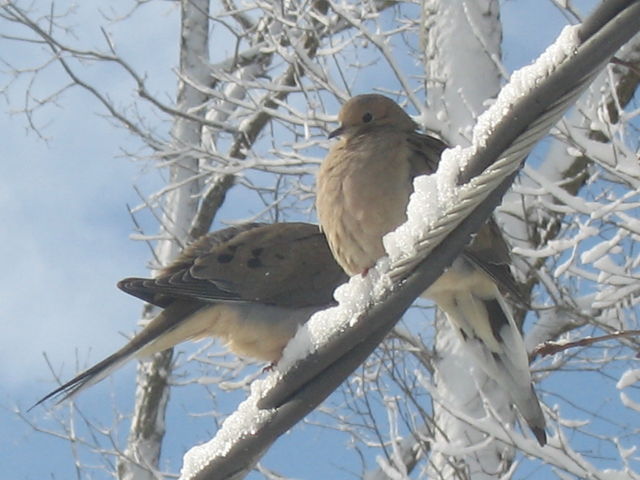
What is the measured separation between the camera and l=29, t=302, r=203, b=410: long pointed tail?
8.88 ft

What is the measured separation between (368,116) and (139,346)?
1023mm

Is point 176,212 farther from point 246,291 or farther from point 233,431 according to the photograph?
point 233,431

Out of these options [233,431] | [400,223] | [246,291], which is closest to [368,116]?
[400,223]

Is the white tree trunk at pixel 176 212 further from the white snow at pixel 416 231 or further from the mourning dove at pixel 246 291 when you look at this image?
the white snow at pixel 416 231

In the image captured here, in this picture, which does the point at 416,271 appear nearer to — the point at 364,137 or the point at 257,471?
the point at 364,137

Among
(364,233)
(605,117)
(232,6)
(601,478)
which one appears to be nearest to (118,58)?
(232,6)

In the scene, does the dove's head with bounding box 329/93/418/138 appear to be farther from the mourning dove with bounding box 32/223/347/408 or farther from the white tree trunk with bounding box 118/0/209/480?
the white tree trunk with bounding box 118/0/209/480

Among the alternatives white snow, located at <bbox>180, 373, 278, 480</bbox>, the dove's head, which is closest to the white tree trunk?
the dove's head

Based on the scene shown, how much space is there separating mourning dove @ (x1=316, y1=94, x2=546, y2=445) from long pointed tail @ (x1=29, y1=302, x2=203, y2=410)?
0.69 m

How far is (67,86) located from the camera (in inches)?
374

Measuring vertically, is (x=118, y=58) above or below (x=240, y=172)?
above

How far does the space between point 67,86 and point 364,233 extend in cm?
707

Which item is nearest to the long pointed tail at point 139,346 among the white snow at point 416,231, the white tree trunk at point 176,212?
the white snow at point 416,231

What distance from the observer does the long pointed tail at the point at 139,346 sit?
2707 mm
